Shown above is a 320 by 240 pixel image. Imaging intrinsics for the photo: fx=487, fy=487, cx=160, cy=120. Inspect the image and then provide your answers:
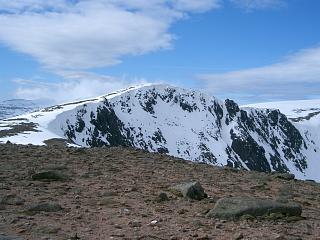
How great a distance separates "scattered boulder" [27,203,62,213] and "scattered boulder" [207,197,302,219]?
3.55m

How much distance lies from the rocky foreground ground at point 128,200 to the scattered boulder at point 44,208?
23 mm

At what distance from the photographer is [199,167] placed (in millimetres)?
20781

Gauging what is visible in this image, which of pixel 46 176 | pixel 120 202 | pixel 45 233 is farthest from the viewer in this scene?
pixel 46 176

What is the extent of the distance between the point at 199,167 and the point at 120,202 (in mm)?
8667

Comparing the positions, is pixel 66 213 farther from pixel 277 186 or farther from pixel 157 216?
pixel 277 186

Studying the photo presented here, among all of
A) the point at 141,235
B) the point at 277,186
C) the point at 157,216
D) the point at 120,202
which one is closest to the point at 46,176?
the point at 120,202

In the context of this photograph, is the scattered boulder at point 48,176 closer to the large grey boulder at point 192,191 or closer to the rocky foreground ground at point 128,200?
the rocky foreground ground at point 128,200

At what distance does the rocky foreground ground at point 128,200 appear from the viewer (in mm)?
9836

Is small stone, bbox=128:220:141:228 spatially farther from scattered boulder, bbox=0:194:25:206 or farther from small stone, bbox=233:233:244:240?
scattered boulder, bbox=0:194:25:206

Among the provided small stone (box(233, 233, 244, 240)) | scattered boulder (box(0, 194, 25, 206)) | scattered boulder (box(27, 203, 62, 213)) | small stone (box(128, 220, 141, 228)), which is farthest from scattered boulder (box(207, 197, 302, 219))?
scattered boulder (box(0, 194, 25, 206))

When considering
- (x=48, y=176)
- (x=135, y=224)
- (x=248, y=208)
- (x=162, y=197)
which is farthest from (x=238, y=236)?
(x=48, y=176)

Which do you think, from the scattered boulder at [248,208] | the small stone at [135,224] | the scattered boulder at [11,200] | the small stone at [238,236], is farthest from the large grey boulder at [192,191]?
the scattered boulder at [11,200]

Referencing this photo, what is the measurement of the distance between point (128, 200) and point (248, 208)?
331cm

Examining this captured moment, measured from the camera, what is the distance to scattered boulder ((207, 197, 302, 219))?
1112 centimetres
